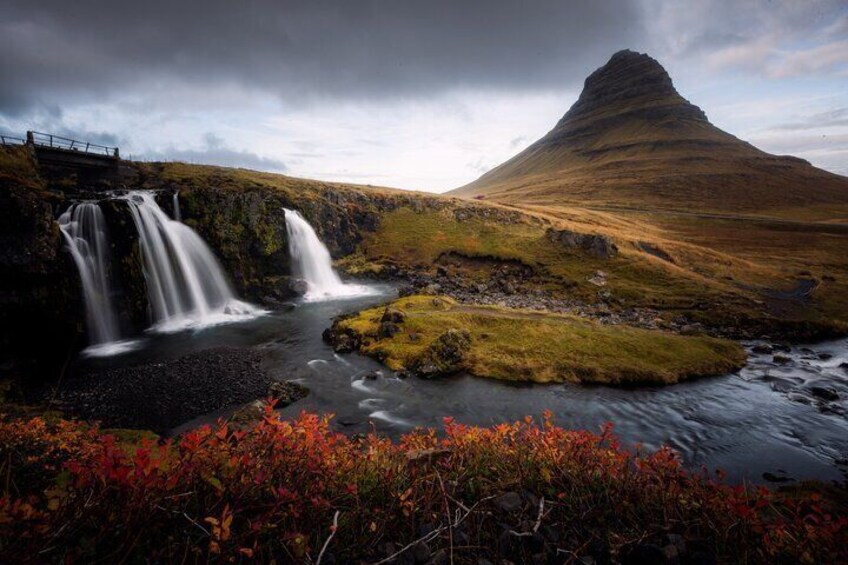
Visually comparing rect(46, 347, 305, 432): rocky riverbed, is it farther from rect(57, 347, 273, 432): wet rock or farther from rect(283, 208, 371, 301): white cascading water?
rect(283, 208, 371, 301): white cascading water

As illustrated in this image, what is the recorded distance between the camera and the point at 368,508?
5574mm

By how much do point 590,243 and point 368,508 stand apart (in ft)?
186

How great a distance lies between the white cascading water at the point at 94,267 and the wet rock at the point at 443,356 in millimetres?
22848

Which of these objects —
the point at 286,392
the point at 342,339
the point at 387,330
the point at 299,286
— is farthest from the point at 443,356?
the point at 299,286

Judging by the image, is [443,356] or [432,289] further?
[432,289]

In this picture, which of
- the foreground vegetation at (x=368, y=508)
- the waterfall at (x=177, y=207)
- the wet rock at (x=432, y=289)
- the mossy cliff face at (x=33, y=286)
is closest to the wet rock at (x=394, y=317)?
the wet rock at (x=432, y=289)

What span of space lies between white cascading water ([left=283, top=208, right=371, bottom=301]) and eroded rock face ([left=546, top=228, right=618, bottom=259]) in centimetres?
3199

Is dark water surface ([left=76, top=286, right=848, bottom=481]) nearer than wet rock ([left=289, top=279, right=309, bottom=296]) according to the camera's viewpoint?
Yes

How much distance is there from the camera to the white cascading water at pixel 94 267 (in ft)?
96.5

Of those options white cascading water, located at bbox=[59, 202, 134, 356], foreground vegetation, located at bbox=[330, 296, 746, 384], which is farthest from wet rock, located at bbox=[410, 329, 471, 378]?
white cascading water, located at bbox=[59, 202, 134, 356]

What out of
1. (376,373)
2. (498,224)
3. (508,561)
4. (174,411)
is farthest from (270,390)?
(498,224)

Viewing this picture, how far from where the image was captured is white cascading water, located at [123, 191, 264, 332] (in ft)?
113

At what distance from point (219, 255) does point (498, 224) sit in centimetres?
4854

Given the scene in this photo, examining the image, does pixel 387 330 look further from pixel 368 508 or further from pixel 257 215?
pixel 257 215
